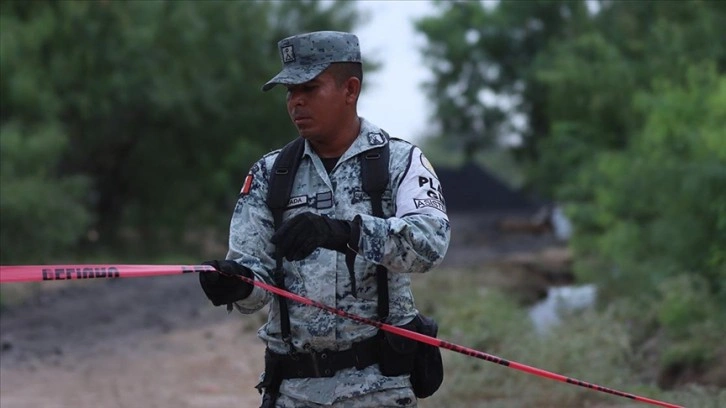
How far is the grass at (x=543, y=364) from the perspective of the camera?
821 centimetres

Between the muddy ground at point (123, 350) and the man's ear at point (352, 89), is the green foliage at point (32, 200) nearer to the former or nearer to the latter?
the muddy ground at point (123, 350)

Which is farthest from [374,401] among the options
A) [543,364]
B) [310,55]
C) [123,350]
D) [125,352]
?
[123,350]

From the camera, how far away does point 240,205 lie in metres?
3.95

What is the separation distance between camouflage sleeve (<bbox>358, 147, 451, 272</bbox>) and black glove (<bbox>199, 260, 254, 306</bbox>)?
15.8 inches

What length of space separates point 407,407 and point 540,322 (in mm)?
10487

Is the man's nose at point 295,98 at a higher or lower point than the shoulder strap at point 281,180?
higher

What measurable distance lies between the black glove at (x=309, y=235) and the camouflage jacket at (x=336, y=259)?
0.73 feet

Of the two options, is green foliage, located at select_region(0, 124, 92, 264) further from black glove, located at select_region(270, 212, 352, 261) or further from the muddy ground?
black glove, located at select_region(270, 212, 352, 261)

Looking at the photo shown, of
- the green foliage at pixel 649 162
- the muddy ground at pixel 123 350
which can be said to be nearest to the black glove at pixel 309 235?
the muddy ground at pixel 123 350

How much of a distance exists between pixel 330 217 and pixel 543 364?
5658mm

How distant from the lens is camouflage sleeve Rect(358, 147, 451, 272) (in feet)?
11.7

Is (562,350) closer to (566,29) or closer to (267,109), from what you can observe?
(267,109)

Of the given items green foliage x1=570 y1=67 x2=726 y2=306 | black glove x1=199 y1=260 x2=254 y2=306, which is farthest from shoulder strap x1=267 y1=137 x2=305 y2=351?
green foliage x1=570 y1=67 x2=726 y2=306

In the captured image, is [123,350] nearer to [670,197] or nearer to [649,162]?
[670,197]
